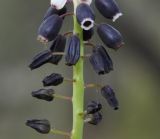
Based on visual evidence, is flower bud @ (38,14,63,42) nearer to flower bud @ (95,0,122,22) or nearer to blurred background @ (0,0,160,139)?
flower bud @ (95,0,122,22)

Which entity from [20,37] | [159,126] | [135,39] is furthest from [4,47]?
[159,126]

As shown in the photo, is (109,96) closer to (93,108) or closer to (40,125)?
(93,108)

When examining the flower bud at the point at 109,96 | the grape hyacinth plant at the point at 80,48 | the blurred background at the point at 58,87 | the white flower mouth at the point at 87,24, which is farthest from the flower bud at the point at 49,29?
the blurred background at the point at 58,87

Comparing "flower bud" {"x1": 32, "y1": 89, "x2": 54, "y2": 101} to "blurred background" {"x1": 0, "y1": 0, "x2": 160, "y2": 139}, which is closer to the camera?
"flower bud" {"x1": 32, "y1": 89, "x2": 54, "y2": 101}

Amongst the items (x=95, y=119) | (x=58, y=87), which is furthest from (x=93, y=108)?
(x=58, y=87)

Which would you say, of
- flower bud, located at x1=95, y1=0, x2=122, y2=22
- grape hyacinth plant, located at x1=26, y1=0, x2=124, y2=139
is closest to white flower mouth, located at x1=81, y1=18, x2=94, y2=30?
grape hyacinth plant, located at x1=26, y1=0, x2=124, y2=139

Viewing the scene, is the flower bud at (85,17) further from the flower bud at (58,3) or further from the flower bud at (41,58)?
the flower bud at (41,58)

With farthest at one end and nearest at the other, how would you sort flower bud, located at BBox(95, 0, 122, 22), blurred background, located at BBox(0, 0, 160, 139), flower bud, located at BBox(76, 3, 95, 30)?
blurred background, located at BBox(0, 0, 160, 139) → flower bud, located at BBox(95, 0, 122, 22) → flower bud, located at BBox(76, 3, 95, 30)
